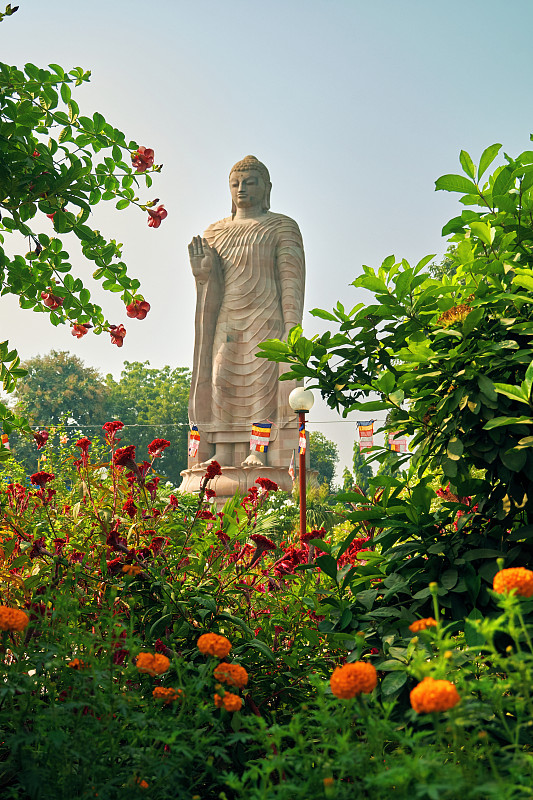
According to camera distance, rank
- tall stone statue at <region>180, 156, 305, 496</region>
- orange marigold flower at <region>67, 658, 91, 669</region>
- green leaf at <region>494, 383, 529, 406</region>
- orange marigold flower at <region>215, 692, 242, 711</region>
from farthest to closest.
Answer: tall stone statue at <region>180, 156, 305, 496</region> → green leaf at <region>494, 383, 529, 406</region> → orange marigold flower at <region>67, 658, 91, 669</region> → orange marigold flower at <region>215, 692, 242, 711</region>

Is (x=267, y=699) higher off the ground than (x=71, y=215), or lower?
lower

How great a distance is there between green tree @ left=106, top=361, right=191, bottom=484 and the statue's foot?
30.9 meters

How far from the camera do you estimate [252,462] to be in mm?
11797

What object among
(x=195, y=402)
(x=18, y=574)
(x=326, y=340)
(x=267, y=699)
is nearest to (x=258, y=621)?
(x=267, y=699)

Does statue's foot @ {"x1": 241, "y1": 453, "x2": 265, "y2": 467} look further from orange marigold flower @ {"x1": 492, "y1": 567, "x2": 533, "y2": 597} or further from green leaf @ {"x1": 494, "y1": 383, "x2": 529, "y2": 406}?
orange marigold flower @ {"x1": 492, "y1": 567, "x2": 533, "y2": 597}

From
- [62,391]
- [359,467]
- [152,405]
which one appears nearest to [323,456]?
[152,405]

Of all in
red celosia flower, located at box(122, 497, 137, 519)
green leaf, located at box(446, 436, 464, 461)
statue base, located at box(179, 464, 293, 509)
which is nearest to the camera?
green leaf, located at box(446, 436, 464, 461)

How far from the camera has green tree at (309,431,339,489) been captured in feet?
179

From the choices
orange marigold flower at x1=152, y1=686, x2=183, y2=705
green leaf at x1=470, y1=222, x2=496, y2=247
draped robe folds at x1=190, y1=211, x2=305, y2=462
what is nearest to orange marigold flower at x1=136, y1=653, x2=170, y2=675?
orange marigold flower at x1=152, y1=686, x2=183, y2=705

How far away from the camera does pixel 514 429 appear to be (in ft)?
6.22

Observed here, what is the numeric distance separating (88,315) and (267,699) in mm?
1864

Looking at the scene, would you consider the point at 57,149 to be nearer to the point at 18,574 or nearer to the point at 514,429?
the point at 18,574

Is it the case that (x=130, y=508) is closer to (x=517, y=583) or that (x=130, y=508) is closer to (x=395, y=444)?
(x=517, y=583)

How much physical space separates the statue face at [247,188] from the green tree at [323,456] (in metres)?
40.1
